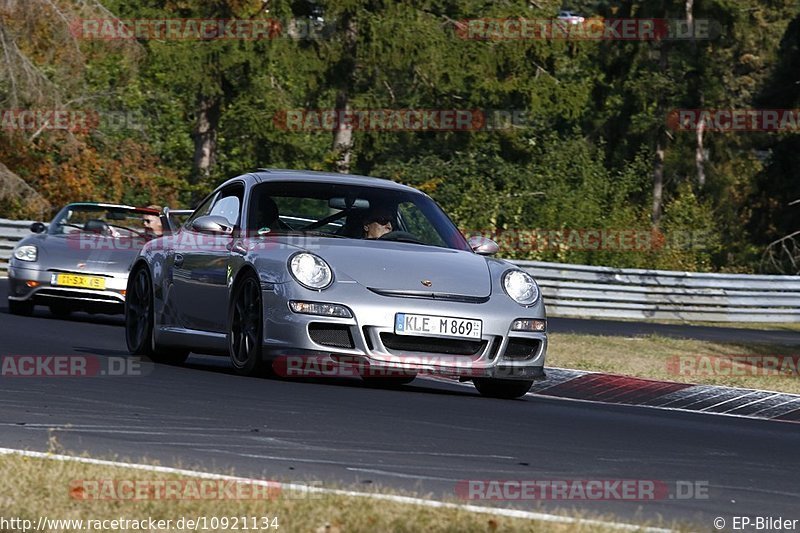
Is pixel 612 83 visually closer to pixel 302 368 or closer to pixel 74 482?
pixel 302 368

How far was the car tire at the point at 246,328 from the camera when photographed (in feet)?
34.7

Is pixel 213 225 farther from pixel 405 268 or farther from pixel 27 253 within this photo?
pixel 27 253

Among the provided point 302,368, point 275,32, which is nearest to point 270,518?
point 302,368

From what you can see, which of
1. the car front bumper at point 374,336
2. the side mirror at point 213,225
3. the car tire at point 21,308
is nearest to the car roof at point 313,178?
the side mirror at point 213,225

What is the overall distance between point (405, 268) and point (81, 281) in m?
7.62

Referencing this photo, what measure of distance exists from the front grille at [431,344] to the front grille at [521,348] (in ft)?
0.73

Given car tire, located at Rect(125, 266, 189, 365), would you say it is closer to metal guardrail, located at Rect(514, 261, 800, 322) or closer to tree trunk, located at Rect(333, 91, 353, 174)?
metal guardrail, located at Rect(514, 261, 800, 322)

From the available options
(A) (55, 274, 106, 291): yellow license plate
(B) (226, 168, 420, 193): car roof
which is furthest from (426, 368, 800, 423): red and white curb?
(A) (55, 274, 106, 291): yellow license plate

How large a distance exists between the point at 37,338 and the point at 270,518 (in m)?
9.12

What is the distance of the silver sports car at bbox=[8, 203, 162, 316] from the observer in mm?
17219

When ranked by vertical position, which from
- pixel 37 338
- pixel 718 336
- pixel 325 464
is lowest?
pixel 718 336

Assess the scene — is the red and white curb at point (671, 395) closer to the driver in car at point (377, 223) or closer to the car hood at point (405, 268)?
the driver in car at point (377, 223)

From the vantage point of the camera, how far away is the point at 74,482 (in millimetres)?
6172

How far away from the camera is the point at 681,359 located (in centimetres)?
1816
